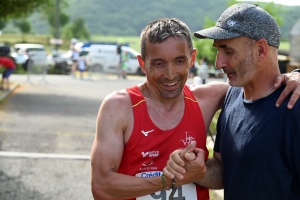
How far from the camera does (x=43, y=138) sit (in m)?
11.0

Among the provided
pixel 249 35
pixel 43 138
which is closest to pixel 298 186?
pixel 249 35

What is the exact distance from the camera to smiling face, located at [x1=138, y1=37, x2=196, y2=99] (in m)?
3.30

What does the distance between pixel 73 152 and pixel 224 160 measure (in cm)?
685

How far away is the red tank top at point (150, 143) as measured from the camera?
3.28 m

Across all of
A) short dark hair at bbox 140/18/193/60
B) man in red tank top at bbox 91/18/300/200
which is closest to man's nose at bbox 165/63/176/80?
man in red tank top at bbox 91/18/300/200

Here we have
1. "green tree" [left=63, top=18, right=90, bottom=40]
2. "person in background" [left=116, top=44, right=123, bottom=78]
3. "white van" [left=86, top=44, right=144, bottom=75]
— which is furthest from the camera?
"green tree" [left=63, top=18, right=90, bottom=40]

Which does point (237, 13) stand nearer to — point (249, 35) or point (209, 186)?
point (249, 35)

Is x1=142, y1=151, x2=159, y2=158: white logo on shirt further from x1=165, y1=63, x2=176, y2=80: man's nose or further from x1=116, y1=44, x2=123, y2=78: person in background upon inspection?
x1=116, y1=44, x2=123, y2=78: person in background

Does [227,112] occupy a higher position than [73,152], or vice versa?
[227,112]

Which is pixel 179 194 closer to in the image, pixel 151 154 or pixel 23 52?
pixel 151 154

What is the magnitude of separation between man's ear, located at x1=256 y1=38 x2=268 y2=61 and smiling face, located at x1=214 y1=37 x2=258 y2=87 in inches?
1.3

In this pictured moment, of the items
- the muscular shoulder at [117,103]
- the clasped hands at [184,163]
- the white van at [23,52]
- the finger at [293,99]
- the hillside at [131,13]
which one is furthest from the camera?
the hillside at [131,13]

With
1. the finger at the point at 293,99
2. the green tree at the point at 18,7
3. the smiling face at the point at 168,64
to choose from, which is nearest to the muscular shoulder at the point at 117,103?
the smiling face at the point at 168,64

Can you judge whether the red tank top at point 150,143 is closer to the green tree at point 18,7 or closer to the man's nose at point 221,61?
the man's nose at point 221,61
